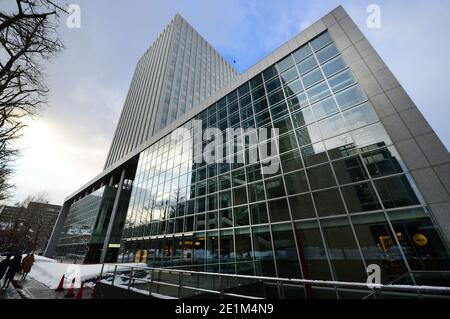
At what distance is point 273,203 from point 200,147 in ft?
32.4

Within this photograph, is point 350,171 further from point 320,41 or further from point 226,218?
point 320,41

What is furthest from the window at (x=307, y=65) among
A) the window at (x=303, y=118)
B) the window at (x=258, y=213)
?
the window at (x=258, y=213)

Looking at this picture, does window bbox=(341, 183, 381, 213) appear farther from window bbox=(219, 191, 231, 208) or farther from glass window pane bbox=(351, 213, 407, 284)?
window bbox=(219, 191, 231, 208)

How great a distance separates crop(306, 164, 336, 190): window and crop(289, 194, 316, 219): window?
2.41 ft

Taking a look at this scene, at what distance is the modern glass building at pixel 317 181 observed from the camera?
292 inches

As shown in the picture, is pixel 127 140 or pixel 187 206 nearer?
pixel 187 206

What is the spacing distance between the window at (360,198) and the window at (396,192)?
1.03ft

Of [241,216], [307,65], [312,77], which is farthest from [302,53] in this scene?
[241,216]

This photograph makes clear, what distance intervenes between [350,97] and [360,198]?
5469mm

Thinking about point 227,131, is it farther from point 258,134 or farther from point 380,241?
point 380,241
